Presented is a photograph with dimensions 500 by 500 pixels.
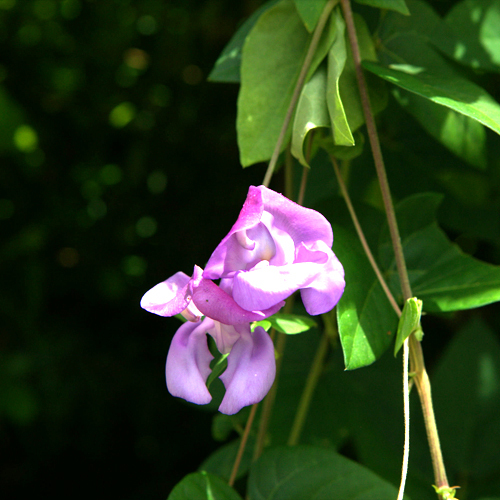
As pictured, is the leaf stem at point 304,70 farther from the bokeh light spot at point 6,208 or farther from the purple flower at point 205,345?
the bokeh light spot at point 6,208

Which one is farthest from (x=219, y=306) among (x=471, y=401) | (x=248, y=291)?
(x=471, y=401)

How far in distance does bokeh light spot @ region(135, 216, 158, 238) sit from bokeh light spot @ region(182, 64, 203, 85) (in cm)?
→ 37

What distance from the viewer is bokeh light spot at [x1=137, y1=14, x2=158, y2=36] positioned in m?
1.49

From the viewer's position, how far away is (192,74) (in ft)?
4.96

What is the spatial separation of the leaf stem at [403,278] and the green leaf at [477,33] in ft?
0.60

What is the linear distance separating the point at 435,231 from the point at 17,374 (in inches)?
39.0

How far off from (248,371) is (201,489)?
251 millimetres

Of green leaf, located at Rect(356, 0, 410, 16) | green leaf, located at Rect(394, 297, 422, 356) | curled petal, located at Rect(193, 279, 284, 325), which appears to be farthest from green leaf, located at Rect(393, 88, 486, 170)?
curled petal, located at Rect(193, 279, 284, 325)

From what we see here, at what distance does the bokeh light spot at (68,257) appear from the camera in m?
1.49

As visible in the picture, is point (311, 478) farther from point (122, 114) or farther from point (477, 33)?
point (122, 114)

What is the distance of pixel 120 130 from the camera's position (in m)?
1.50

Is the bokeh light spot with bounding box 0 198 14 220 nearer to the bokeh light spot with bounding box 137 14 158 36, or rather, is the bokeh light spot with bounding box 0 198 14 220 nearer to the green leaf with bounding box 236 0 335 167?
the bokeh light spot with bounding box 137 14 158 36

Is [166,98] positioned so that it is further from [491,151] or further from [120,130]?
[491,151]

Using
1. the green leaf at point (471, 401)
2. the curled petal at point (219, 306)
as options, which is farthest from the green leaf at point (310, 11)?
the green leaf at point (471, 401)
